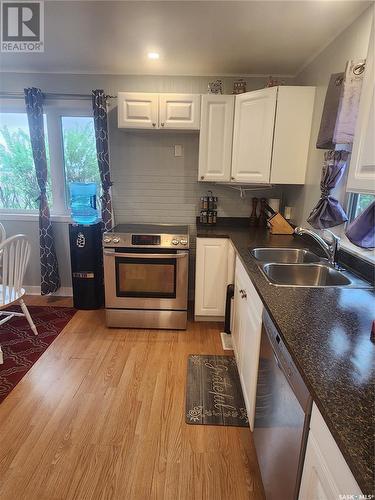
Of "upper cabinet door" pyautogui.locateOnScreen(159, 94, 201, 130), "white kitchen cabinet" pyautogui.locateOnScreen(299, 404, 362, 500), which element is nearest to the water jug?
"upper cabinet door" pyautogui.locateOnScreen(159, 94, 201, 130)

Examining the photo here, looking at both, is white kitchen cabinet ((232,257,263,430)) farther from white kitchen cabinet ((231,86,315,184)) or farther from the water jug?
the water jug

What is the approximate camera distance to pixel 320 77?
7.44 ft

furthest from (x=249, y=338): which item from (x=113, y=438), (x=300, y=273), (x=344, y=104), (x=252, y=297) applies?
(x=344, y=104)

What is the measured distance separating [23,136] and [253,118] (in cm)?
240

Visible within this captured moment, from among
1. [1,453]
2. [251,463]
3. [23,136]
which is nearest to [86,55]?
[23,136]

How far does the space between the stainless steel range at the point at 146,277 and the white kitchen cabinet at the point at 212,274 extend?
14cm

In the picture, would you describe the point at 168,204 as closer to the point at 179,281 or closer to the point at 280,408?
the point at 179,281

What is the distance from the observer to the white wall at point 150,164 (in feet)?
9.71

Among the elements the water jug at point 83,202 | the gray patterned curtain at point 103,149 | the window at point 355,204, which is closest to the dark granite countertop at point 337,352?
the window at point 355,204

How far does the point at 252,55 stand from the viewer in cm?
240

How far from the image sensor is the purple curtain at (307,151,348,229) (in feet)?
5.92

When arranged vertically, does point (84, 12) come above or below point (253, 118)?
above

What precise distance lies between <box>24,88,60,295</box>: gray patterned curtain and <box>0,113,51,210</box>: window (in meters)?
0.20

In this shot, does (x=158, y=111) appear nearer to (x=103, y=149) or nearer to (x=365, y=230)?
(x=103, y=149)
